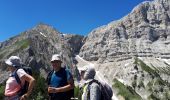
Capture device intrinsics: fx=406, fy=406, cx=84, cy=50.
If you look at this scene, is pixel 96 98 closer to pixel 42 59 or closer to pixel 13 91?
pixel 13 91

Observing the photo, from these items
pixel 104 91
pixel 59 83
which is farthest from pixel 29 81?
pixel 104 91

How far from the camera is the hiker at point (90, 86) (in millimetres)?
13625

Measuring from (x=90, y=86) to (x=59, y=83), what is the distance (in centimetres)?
164

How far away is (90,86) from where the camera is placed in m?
13.8

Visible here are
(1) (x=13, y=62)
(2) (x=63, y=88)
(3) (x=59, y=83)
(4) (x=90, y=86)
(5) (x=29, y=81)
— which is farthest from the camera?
(3) (x=59, y=83)

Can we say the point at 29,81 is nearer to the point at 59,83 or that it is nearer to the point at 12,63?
the point at 12,63

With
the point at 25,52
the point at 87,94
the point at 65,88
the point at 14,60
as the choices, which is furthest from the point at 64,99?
the point at 25,52

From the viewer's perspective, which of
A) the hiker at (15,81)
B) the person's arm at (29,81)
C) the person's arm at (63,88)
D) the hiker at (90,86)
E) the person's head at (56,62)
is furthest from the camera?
the person's head at (56,62)

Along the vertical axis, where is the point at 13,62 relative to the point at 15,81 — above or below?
above

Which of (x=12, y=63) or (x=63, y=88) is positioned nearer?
(x=12, y=63)

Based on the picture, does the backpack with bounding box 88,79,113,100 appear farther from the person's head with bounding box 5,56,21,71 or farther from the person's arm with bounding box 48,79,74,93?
the person's head with bounding box 5,56,21,71

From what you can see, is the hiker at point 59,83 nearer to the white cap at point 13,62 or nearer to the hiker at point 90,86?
the hiker at point 90,86

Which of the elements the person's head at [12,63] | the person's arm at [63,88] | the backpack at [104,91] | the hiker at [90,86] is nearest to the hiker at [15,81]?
the person's head at [12,63]

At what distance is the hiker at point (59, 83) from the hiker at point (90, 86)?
3.52 ft
